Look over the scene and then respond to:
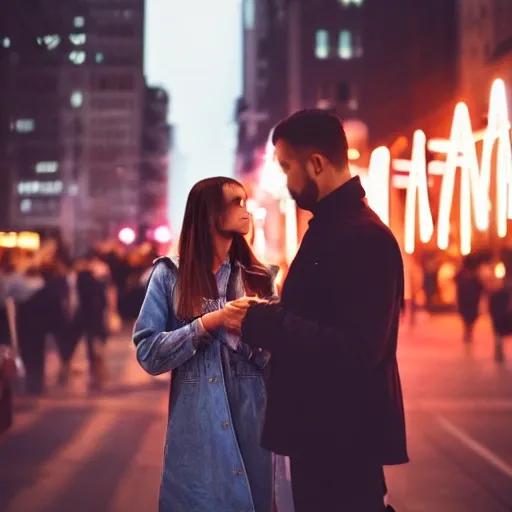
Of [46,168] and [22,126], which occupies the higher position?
[22,126]

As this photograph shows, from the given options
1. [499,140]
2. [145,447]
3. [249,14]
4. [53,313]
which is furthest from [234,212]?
[249,14]

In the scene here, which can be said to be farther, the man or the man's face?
the man's face

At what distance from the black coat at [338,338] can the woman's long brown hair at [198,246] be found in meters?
0.54

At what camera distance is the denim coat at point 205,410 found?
10.2ft

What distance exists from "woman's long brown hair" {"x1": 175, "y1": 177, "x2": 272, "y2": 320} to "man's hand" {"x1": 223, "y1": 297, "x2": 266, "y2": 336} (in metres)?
0.33

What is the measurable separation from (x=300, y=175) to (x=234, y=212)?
0.51m

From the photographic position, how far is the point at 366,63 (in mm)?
48375

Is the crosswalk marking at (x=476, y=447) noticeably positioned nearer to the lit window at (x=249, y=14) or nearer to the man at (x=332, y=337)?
the man at (x=332, y=337)

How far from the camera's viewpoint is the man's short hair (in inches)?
106

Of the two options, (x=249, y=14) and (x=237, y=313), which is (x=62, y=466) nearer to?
(x=237, y=313)

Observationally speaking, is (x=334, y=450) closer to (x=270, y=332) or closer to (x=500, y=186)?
(x=270, y=332)

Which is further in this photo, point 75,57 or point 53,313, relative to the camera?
point 53,313

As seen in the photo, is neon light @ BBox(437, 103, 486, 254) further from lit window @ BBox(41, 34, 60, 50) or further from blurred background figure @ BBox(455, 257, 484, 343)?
blurred background figure @ BBox(455, 257, 484, 343)

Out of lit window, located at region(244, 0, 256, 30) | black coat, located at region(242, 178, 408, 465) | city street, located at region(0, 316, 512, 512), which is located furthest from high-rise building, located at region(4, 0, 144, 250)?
black coat, located at region(242, 178, 408, 465)
